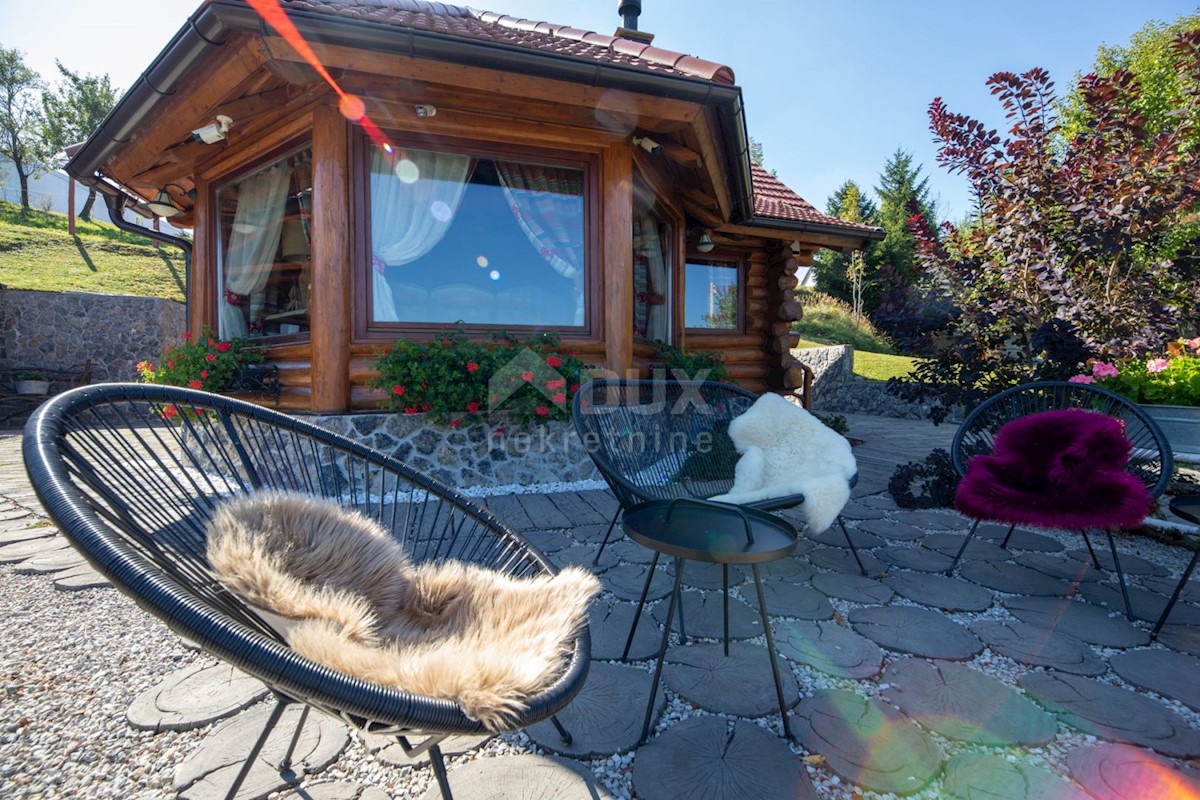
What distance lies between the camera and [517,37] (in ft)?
10.7

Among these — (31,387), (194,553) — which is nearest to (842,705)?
(194,553)

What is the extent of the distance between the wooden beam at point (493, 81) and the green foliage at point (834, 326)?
11.6 m

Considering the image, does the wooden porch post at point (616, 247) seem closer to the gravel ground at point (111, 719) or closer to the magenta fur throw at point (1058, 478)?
the magenta fur throw at point (1058, 478)

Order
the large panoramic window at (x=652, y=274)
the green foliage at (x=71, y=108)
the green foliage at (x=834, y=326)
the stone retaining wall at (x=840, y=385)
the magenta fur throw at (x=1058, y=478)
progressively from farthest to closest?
the green foliage at (x=71, y=108), the green foliage at (x=834, y=326), the stone retaining wall at (x=840, y=385), the large panoramic window at (x=652, y=274), the magenta fur throw at (x=1058, y=478)

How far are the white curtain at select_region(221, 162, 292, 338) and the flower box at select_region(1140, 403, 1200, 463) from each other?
18.7 feet

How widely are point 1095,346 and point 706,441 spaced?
7.42 ft

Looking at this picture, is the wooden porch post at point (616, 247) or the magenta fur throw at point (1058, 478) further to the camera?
the wooden porch post at point (616, 247)

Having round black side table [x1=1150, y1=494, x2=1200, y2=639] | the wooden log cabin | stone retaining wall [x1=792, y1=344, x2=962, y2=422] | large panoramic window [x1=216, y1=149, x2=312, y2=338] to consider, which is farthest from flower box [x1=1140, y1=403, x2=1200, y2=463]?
stone retaining wall [x1=792, y1=344, x2=962, y2=422]

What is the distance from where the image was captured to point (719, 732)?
1.25m

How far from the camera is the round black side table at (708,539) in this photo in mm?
1204

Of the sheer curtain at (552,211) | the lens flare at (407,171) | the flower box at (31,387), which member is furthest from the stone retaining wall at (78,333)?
the sheer curtain at (552,211)

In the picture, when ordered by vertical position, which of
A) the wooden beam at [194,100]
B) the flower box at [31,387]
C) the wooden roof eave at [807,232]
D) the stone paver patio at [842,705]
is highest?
the wooden beam at [194,100]

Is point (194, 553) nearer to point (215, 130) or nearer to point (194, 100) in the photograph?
point (194, 100)

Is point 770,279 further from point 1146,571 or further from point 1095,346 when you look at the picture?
point 1146,571
